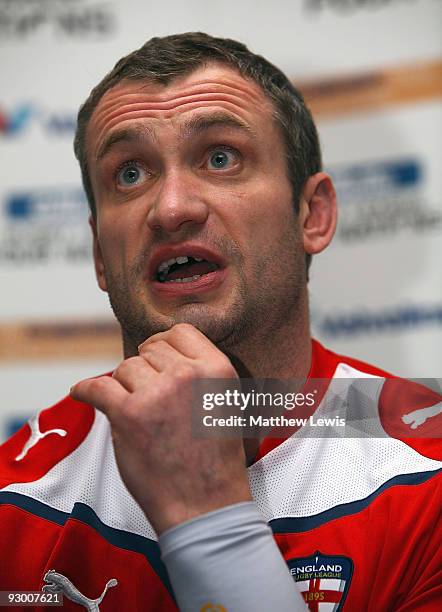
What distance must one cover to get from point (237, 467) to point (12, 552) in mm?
506

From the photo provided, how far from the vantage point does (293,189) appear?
1516 mm

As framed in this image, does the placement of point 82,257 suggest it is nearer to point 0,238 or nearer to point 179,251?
point 0,238

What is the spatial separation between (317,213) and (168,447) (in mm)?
762

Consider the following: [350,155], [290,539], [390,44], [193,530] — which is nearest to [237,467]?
[193,530]

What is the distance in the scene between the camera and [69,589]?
123 cm

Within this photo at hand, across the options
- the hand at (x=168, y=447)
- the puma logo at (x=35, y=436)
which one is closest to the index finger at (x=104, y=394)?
the hand at (x=168, y=447)

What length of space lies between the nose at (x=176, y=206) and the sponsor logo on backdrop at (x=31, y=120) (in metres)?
1.22

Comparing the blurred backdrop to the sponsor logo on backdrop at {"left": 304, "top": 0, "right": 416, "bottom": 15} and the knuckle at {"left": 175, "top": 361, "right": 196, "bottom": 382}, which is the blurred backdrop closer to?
the sponsor logo on backdrop at {"left": 304, "top": 0, "right": 416, "bottom": 15}

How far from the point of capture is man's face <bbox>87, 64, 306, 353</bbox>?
132 cm

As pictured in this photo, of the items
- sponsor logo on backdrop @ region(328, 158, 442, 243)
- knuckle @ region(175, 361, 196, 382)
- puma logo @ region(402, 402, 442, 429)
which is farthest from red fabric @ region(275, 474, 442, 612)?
sponsor logo on backdrop @ region(328, 158, 442, 243)

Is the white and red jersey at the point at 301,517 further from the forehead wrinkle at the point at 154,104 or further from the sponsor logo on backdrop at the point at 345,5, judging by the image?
the sponsor logo on backdrop at the point at 345,5

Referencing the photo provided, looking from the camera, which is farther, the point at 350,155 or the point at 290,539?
the point at 350,155

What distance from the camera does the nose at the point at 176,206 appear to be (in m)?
1.28

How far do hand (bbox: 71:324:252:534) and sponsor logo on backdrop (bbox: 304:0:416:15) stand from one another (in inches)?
61.3
